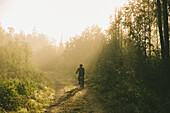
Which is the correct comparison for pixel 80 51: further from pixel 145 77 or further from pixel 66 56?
pixel 145 77

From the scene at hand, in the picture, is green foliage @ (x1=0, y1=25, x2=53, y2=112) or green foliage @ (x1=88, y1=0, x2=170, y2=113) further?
green foliage @ (x1=88, y1=0, x2=170, y2=113)

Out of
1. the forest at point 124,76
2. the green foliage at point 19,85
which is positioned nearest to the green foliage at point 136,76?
the forest at point 124,76

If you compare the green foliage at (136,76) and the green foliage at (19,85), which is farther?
the green foliage at (136,76)

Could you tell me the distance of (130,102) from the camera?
7902 mm

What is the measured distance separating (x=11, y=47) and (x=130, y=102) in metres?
11.8

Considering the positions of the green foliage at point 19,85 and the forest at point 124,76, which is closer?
the green foliage at point 19,85

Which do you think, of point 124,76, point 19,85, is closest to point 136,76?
point 124,76

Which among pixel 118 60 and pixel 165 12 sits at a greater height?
pixel 165 12

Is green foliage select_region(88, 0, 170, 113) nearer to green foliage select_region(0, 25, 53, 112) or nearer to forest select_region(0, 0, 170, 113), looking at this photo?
forest select_region(0, 0, 170, 113)

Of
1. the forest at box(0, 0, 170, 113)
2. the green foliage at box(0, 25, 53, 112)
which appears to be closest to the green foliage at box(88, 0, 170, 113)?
the forest at box(0, 0, 170, 113)

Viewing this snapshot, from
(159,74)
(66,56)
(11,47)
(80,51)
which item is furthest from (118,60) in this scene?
(66,56)

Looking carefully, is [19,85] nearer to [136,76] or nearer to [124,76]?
[124,76]

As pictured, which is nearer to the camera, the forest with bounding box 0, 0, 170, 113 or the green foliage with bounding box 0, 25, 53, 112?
the green foliage with bounding box 0, 25, 53, 112

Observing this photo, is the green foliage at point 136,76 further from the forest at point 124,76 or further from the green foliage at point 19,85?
the green foliage at point 19,85
